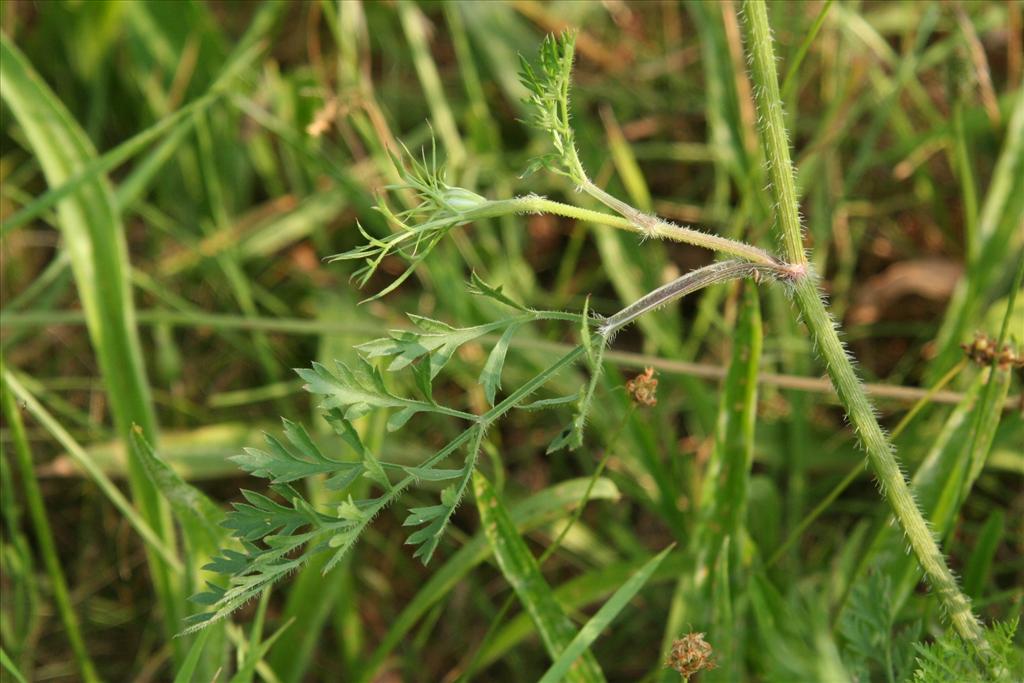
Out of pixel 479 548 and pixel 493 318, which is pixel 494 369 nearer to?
pixel 479 548

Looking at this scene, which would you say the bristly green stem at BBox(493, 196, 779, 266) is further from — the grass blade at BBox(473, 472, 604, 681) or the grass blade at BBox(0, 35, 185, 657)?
the grass blade at BBox(0, 35, 185, 657)

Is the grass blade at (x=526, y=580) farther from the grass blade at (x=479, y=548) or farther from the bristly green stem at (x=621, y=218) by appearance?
the bristly green stem at (x=621, y=218)

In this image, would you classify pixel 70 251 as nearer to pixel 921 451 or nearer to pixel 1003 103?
pixel 921 451

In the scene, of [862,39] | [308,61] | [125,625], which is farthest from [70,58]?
[862,39]

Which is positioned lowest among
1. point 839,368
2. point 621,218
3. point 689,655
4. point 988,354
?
point 689,655

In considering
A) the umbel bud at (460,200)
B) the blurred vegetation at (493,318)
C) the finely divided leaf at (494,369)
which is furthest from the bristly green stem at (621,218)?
the blurred vegetation at (493,318)

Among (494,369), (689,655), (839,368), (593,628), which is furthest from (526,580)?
(839,368)
